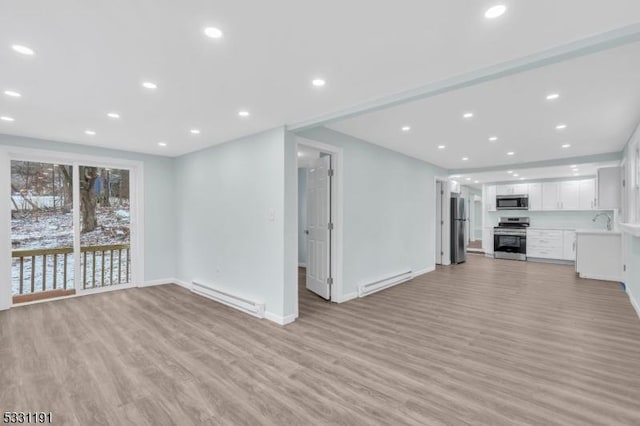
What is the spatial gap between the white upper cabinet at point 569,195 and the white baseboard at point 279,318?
28.5ft

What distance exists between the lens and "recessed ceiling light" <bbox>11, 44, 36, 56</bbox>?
6.55 ft

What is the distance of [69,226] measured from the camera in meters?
4.89

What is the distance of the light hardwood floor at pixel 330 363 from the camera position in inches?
81.7

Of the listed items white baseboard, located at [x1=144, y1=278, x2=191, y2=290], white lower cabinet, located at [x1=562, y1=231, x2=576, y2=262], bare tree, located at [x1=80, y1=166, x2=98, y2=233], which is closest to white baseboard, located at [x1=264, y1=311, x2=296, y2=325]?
white baseboard, located at [x1=144, y1=278, x2=191, y2=290]

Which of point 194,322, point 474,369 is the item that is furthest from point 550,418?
point 194,322

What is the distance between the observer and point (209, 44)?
1.98 meters

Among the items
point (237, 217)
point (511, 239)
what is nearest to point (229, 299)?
point (237, 217)

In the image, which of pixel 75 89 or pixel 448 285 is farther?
pixel 448 285

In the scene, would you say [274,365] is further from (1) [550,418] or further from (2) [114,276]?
(2) [114,276]

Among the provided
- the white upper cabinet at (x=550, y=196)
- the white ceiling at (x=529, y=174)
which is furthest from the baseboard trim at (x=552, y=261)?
the white ceiling at (x=529, y=174)

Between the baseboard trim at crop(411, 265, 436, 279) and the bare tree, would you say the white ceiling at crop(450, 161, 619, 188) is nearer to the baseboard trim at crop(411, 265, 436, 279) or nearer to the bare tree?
the baseboard trim at crop(411, 265, 436, 279)

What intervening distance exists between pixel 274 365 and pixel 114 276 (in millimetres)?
4281

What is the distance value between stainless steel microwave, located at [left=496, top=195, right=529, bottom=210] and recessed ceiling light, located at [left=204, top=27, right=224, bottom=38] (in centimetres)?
972

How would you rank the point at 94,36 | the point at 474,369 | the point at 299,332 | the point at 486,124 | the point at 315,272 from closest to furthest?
the point at 94,36 → the point at 474,369 → the point at 299,332 → the point at 486,124 → the point at 315,272
